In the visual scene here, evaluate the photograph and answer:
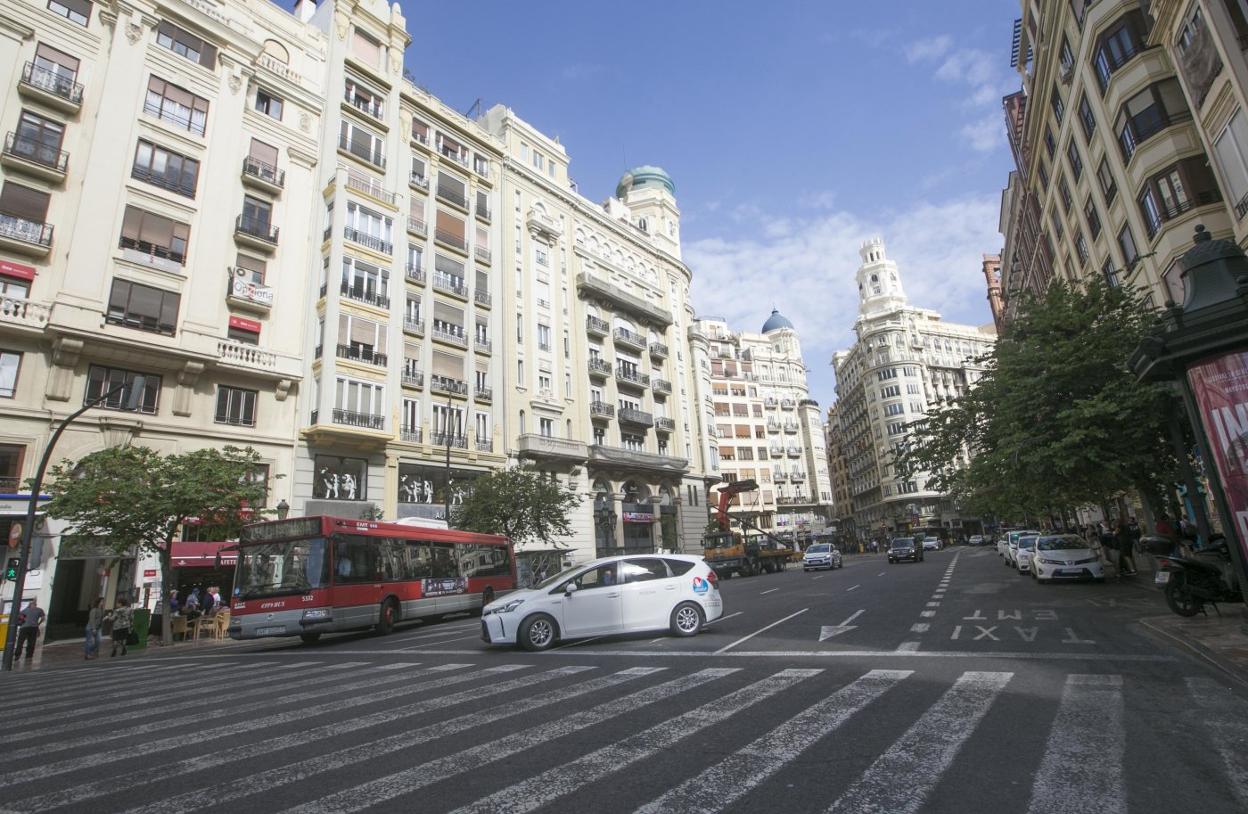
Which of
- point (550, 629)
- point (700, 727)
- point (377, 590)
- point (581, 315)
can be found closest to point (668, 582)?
point (550, 629)

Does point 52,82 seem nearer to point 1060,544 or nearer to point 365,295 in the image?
point 365,295

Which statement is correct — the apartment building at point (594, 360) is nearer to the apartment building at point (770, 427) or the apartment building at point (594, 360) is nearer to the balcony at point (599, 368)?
the balcony at point (599, 368)

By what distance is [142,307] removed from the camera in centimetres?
2400

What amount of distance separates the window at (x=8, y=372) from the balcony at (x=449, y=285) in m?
17.8

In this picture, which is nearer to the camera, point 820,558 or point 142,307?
point 142,307

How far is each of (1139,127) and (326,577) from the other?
27.4 m

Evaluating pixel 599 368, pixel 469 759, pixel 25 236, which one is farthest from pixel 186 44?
pixel 469 759

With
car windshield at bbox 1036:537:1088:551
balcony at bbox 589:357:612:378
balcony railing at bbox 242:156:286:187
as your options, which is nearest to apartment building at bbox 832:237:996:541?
balcony at bbox 589:357:612:378

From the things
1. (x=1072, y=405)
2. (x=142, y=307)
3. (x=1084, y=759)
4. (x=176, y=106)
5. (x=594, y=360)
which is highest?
(x=176, y=106)

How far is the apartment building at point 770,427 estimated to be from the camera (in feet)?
265

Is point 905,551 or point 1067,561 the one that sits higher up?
point 905,551

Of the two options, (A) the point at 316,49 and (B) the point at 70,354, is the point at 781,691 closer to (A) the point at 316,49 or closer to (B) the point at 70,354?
(B) the point at 70,354

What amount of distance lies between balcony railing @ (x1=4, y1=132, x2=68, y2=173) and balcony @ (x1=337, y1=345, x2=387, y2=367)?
444 inches

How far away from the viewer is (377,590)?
17344mm
